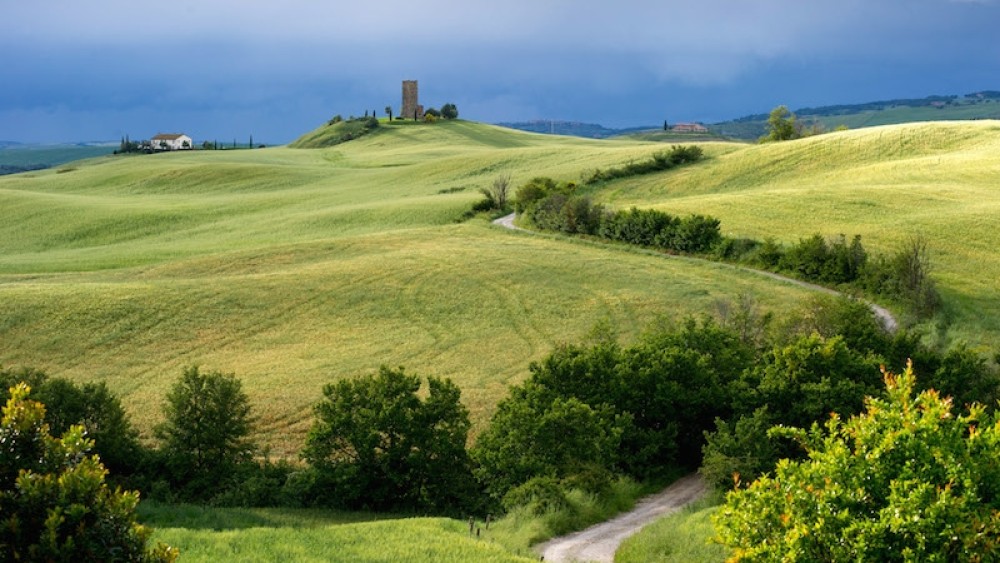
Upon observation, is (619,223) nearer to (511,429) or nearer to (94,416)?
(511,429)

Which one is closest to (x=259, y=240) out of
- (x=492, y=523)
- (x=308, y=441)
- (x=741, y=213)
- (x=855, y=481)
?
(x=741, y=213)

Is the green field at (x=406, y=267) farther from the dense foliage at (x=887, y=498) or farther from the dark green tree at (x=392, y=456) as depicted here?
the dense foliage at (x=887, y=498)

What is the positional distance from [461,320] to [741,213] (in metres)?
33.6

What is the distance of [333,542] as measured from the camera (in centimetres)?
1889

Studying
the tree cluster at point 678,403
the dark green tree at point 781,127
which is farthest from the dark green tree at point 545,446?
the dark green tree at point 781,127

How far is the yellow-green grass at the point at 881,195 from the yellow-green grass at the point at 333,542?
3133cm

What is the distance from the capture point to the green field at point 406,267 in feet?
140

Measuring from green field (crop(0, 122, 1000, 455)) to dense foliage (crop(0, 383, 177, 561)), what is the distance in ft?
70.2

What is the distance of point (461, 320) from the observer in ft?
163

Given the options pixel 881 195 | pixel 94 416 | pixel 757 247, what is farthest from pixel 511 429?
pixel 881 195

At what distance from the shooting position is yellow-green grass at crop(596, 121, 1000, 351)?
54.8m

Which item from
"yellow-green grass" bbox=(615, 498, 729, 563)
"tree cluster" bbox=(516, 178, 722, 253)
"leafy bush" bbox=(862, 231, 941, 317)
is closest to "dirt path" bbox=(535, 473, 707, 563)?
"yellow-green grass" bbox=(615, 498, 729, 563)

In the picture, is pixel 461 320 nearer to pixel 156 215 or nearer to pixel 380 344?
pixel 380 344

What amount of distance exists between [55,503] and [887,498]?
1131 centimetres
